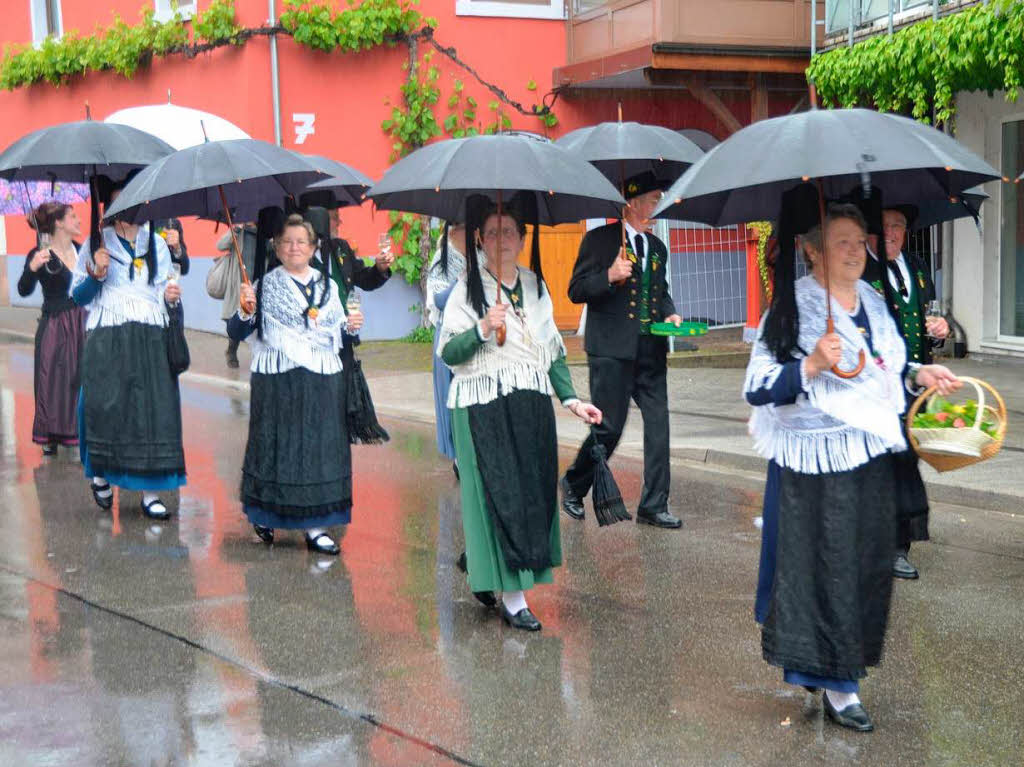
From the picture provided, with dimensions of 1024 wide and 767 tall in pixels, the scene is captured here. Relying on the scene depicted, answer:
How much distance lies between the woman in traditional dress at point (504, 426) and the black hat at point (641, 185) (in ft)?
6.48

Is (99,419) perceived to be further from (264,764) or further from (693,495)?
(264,764)

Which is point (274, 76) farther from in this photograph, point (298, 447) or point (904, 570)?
point (904, 570)

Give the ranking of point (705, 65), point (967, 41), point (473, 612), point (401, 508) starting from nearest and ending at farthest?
point (473, 612)
point (401, 508)
point (967, 41)
point (705, 65)

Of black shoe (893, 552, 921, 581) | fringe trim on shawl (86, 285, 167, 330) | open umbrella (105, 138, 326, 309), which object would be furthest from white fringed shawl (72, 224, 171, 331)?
black shoe (893, 552, 921, 581)

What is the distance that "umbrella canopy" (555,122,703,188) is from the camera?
798 centimetres

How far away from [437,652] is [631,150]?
3504 millimetres

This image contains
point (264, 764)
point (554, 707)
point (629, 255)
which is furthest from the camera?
point (629, 255)

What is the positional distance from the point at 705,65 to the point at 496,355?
1158 centimetres

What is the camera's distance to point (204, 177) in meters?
6.73

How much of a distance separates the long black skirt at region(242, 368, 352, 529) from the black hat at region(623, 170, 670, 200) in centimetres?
193

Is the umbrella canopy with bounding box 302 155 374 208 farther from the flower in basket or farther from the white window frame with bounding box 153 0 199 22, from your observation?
the white window frame with bounding box 153 0 199 22

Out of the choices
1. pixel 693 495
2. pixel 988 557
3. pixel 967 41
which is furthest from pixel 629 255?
pixel 967 41

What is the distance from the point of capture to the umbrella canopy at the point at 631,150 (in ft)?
26.2

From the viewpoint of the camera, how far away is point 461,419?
19.4 feet
